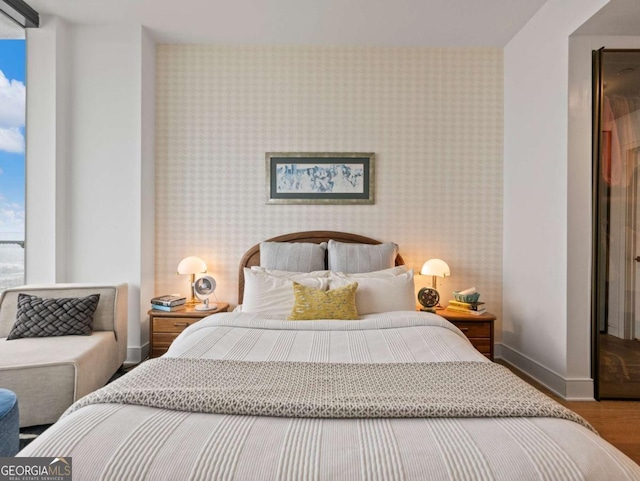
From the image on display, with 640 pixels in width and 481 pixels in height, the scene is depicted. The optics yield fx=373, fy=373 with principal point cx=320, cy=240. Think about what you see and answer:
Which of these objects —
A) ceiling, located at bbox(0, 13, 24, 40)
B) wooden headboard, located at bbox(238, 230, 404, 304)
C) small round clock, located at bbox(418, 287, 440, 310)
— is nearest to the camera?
ceiling, located at bbox(0, 13, 24, 40)

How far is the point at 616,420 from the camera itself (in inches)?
92.1

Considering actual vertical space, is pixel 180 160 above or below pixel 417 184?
above

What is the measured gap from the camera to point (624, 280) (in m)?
2.57

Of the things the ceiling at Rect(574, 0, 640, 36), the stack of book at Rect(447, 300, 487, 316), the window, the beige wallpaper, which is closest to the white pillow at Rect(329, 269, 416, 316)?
the stack of book at Rect(447, 300, 487, 316)

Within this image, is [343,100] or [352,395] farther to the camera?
[343,100]

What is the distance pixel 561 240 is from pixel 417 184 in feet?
4.10

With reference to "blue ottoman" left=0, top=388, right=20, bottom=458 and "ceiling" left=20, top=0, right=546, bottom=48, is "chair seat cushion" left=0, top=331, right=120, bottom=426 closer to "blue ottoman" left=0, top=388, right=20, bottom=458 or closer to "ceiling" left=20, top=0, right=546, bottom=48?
"blue ottoman" left=0, top=388, right=20, bottom=458

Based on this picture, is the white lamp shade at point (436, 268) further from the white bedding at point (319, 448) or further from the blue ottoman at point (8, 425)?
the blue ottoman at point (8, 425)

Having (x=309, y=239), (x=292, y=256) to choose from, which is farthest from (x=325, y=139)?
(x=292, y=256)

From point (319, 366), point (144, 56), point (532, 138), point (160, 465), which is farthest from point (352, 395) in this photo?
point (144, 56)

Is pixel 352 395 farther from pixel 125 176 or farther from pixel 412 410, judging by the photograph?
pixel 125 176

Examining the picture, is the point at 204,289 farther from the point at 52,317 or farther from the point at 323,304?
the point at 323,304

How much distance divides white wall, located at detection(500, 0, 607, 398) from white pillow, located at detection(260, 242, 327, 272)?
1.71 m

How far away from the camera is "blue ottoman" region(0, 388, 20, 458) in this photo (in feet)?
5.24
